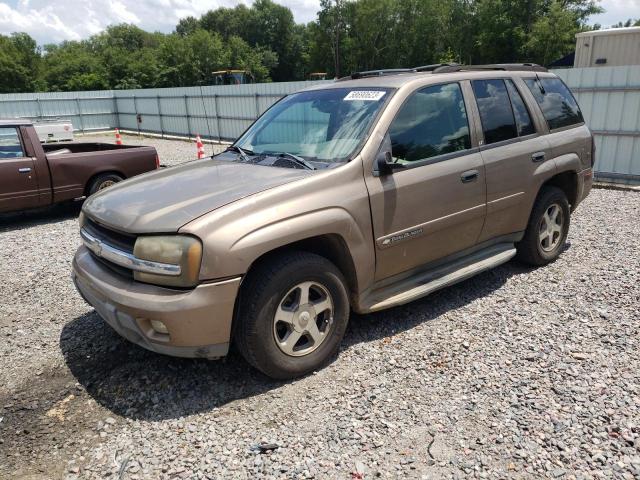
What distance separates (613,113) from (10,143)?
10231 millimetres

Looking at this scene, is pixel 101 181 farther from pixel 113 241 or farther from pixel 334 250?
pixel 334 250

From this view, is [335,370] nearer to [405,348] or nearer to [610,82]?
[405,348]

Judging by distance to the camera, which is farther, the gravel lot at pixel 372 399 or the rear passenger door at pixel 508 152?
the rear passenger door at pixel 508 152

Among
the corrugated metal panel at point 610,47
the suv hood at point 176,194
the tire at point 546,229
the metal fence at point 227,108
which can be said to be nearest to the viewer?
the suv hood at point 176,194

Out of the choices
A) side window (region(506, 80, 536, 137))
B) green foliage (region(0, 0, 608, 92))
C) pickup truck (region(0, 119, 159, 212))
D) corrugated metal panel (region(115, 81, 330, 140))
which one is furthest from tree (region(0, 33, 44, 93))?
side window (region(506, 80, 536, 137))

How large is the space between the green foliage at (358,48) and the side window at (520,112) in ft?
142

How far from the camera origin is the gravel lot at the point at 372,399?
8.63 feet

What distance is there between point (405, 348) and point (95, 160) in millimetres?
6527

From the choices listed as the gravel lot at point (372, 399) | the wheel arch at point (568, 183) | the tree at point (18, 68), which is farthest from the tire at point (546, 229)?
the tree at point (18, 68)

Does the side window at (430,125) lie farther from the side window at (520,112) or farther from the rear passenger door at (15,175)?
the rear passenger door at (15,175)

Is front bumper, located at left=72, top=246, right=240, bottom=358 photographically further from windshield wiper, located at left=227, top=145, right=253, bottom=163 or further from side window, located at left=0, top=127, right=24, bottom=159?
side window, located at left=0, top=127, right=24, bottom=159

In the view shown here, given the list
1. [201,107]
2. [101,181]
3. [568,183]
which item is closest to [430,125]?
[568,183]

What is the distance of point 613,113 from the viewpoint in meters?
9.32

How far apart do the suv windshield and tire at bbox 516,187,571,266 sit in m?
2.14
